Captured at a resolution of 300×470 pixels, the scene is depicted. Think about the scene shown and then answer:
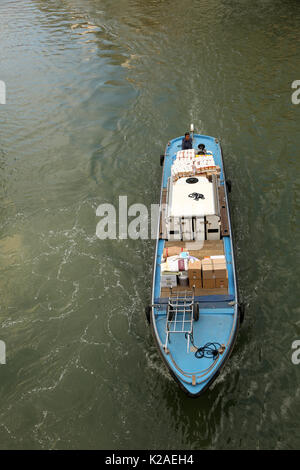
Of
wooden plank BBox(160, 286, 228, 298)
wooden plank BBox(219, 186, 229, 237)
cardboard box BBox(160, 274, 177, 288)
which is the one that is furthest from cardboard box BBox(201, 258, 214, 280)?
wooden plank BBox(219, 186, 229, 237)

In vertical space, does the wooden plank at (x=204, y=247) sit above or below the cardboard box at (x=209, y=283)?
above

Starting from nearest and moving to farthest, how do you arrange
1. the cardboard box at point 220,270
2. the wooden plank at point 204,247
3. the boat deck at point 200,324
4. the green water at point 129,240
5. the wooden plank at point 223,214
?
the boat deck at point 200,324 → the green water at point 129,240 → the cardboard box at point 220,270 → the wooden plank at point 204,247 → the wooden plank at point 223,214

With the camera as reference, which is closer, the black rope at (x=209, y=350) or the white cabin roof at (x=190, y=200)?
the black rope at (x=209, y=350)

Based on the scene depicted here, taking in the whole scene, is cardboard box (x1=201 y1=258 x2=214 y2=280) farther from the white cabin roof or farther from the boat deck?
the white cabin roof

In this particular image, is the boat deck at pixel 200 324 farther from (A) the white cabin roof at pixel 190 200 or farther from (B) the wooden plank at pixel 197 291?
(A) the white cabin roof at pixel 190 200

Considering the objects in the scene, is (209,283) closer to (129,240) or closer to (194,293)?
(194,293)

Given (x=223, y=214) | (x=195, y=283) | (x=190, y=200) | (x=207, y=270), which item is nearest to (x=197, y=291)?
(x=195, y=283)

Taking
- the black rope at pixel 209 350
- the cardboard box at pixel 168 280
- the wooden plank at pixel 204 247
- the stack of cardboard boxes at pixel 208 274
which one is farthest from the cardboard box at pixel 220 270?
the black rope at pixel 209 350
